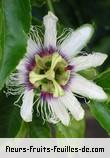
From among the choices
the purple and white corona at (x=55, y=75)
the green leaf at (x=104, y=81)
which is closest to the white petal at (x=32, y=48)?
the purple and white corona at (x=55, y=75)

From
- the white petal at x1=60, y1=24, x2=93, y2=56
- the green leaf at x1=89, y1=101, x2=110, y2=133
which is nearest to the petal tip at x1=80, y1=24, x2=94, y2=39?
the white petal at x1=60, y1=24, x2=93, y2=56

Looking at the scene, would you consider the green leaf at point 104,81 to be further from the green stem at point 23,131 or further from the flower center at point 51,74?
the green stem at point 23,131

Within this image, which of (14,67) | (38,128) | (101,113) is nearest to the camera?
(14,67)

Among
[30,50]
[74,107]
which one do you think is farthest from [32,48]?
[74,107]

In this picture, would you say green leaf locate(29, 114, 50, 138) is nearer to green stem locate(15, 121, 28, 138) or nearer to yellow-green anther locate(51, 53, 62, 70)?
green stem locate(15, 121, 28, 138)

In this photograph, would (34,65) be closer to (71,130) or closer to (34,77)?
(34,77)

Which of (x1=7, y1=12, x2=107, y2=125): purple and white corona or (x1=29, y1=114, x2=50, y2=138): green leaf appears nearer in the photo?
(x1=7, y1=12, x2=107, y2=125): purple and white corona

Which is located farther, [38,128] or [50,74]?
[38,128]
